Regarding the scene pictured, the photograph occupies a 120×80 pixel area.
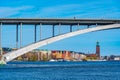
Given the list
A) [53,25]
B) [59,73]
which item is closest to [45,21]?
[53,25]

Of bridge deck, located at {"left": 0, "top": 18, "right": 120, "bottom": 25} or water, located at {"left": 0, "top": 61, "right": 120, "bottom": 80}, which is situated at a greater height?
bridge deck, located at {"left": 0, "top": 18, "right": 120, "bottom": 25}

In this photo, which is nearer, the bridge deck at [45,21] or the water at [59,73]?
the water at [59,73]

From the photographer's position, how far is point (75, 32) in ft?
267

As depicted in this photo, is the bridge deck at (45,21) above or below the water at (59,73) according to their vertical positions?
above

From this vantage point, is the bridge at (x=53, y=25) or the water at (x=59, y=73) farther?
the bridge at (x=53, y=25)

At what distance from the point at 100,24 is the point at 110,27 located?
1.75 metres

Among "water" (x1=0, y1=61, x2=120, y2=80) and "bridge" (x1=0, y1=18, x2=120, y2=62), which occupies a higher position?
"bridge" (x1=0, y1=18, x2=120, y2=62)

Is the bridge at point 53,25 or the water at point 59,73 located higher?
the bridge at point 53,25

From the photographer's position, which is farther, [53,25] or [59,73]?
[53,25]

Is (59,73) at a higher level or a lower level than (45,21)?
lower

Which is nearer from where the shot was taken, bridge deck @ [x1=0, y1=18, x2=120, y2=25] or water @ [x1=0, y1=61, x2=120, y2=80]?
water @ [x1=0, y1=61, x2=120, y2=80]

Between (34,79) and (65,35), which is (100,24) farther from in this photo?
(34,79)

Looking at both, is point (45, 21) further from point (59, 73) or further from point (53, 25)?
point (59, 73)

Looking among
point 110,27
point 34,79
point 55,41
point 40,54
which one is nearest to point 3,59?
point 55,41
